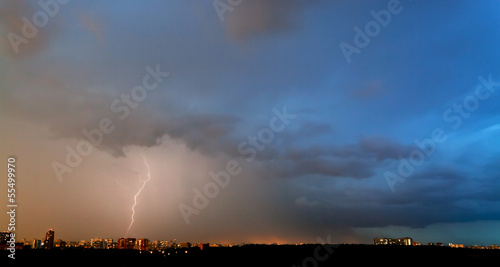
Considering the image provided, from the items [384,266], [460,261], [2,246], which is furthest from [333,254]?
[2,246]

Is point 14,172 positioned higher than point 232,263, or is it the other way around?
point 14,172

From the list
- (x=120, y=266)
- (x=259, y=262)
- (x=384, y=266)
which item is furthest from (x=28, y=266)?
(x=384, y=266)

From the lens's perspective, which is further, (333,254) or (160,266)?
(333,254)

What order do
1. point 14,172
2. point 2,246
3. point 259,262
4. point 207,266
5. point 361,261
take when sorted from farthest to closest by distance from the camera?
point 2,246
point 259,262
point 207,266
point 361,261
point 14,172

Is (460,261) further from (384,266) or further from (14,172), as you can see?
(14,172)

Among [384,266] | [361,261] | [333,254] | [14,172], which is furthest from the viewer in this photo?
[333,254]

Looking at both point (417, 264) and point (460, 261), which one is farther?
point (460, 261)

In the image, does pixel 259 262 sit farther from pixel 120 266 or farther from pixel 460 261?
pixel 460 261

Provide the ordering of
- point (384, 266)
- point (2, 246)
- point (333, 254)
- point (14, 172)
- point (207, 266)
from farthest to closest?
point (2, 246) → point (333, 254) → point (207, 266) → point (384, 266) → point (14, 172)

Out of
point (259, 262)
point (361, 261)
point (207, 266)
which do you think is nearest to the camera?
point (361, 261)
